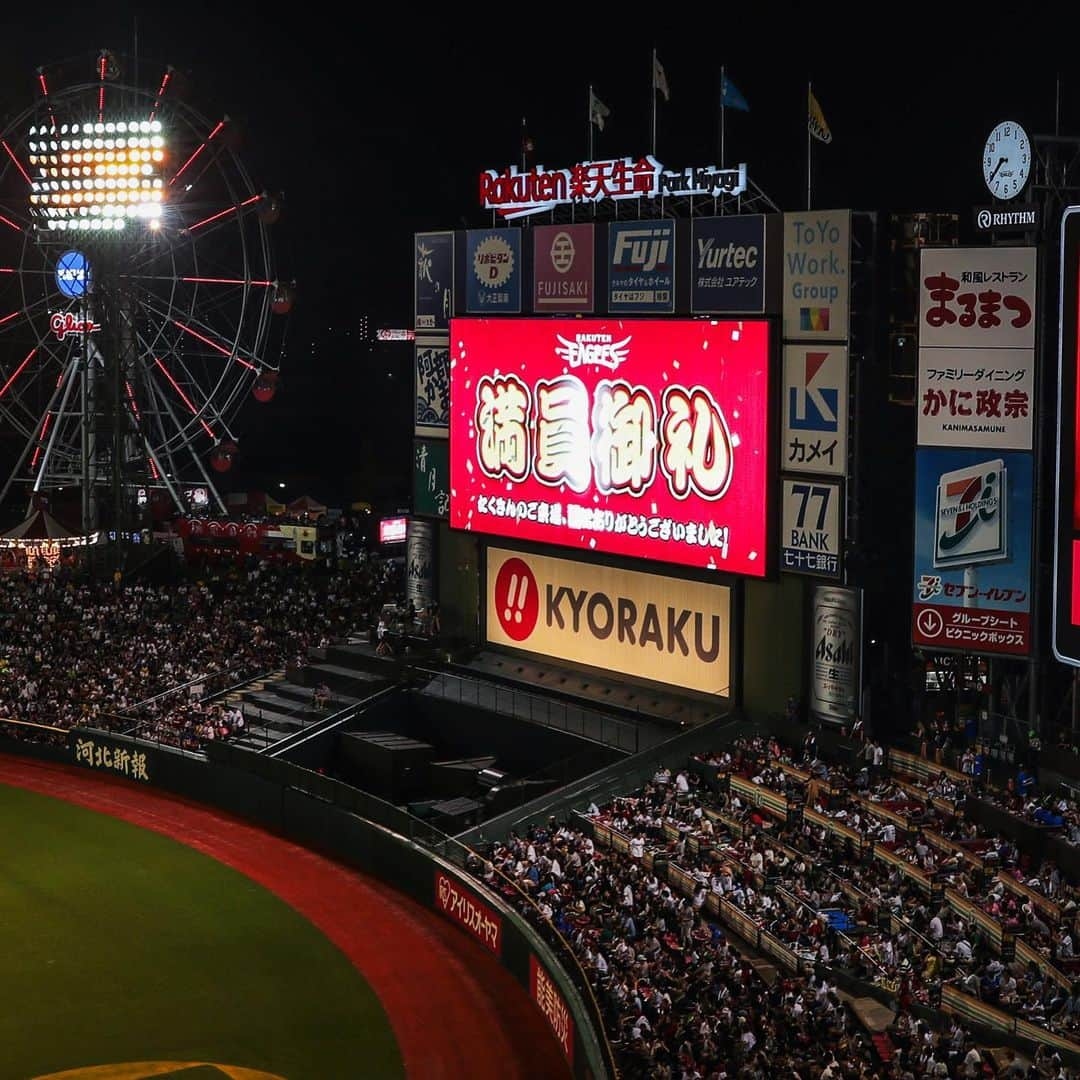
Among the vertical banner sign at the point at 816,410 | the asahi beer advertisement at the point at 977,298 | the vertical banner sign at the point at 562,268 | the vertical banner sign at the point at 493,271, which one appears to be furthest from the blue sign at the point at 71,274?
the asahi beer advertisement at the point at 977,298

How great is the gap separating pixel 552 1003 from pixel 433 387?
18.0 meters

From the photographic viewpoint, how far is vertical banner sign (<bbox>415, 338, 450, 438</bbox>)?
3725 cm

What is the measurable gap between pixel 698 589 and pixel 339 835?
26.8ft

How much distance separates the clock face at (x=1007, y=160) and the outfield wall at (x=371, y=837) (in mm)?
13192

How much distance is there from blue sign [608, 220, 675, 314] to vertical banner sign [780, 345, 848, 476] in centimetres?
336

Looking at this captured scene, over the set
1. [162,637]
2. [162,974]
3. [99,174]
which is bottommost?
[162,974]

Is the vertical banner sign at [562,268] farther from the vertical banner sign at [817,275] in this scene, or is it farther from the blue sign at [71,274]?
the blue sign at [71,274]

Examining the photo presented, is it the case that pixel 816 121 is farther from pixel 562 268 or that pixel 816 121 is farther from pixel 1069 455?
pixel 1069 455

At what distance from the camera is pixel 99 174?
1759 inches

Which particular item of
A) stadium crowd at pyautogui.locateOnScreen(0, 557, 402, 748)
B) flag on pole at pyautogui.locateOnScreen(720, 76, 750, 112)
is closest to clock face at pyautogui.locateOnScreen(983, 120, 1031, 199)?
flag on pole at pyautogui.locateOnScreen(720, 76, 750, 112)

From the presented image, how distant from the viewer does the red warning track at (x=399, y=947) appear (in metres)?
22.5

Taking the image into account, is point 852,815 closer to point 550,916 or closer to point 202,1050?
point 550,916

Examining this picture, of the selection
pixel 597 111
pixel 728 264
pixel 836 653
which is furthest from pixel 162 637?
pixel 836 653

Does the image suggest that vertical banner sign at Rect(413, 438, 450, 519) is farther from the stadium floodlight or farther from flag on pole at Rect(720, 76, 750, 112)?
the stadium floodlight
